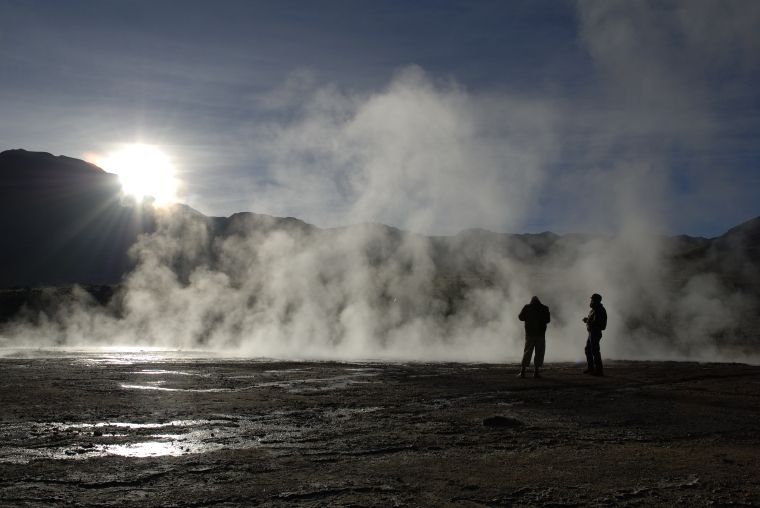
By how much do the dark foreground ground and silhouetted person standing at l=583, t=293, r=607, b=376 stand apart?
3.47ft

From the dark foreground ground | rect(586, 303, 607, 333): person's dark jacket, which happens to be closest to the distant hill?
rect(586, 303, 607, 333): person's dark jacket

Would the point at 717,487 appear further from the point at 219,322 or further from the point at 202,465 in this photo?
the point at 219,322

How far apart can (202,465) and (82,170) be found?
393 ft

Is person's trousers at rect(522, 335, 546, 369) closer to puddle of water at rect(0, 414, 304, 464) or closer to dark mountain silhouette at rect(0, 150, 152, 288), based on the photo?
puddle of water at rect(0, 414, 304, 464)

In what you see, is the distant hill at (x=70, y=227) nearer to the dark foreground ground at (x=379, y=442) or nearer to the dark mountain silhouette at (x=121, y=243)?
the dark mountain silhouette at (x=121, y=243)

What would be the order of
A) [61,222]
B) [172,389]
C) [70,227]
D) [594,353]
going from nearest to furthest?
[172,389], [594,353], [70,227], [61,222]

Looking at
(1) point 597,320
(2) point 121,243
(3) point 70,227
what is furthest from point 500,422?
(3) point 70,227

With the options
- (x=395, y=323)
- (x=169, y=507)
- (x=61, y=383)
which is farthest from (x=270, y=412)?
(x=395, y=323)

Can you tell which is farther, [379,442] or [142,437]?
[142,437]

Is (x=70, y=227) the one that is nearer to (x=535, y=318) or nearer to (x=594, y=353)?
A: (x=535, y=318)

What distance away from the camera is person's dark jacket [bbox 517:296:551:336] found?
40.0 ft

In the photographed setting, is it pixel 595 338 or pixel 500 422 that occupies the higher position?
pixel 595 338

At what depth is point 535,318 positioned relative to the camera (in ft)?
40.3

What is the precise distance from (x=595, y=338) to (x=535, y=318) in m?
1.14
